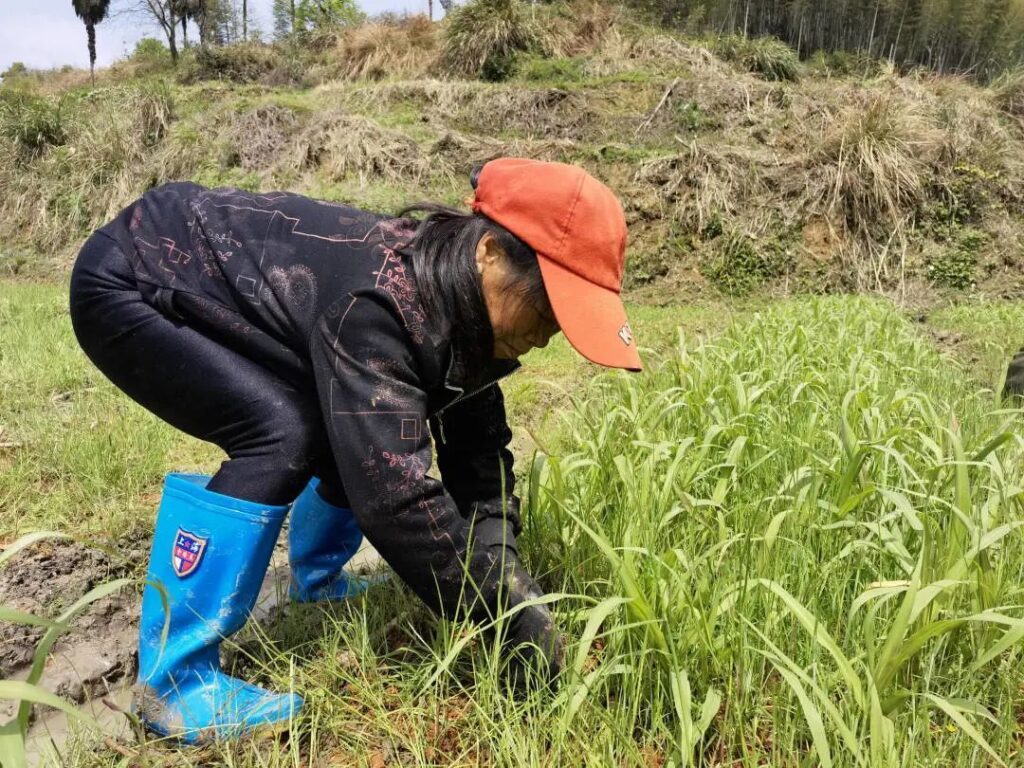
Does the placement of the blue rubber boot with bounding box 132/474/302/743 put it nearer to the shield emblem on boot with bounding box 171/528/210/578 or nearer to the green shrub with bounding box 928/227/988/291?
the shield emblem on boot with bounding box 171/528/210/578

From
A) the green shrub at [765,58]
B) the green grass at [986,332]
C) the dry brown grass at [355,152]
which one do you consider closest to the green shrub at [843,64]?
the green shrub at [765,58]

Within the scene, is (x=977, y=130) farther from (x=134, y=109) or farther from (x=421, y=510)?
(x=134, y=109)

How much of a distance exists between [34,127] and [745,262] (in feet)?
34.6

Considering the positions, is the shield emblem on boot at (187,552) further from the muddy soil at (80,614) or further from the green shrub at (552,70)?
the green shrub at (552,70)

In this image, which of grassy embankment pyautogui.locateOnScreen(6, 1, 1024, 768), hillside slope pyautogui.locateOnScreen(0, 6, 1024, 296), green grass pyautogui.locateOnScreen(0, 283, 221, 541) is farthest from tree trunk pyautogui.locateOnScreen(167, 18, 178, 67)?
green grass pyautogui.locateOnScreen(0, 283, 221, 541)

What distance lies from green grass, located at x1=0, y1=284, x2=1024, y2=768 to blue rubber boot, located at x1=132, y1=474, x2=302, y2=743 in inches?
2.2

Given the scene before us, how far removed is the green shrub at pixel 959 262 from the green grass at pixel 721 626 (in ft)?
19.8

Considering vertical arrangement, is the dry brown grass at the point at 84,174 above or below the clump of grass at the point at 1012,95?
below

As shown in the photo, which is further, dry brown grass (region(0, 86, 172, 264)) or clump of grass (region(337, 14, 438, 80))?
clump of grass (region(337, 14, 438, 80))

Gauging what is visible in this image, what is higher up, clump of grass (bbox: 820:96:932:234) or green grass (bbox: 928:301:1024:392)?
clump of grass (bbox: 820:96:932:234)

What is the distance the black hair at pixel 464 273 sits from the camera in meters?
1.30

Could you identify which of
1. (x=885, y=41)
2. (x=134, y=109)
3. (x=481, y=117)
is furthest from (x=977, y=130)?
(x=134, y=109)

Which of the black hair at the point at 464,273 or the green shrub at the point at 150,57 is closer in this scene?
the black hair at the point at 464,273

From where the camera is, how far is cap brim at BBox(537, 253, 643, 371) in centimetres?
124
